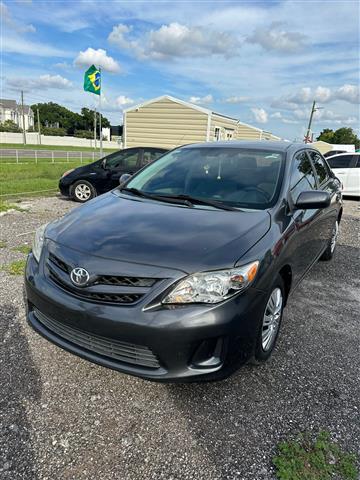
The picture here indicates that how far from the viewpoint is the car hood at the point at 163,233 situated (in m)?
2.10

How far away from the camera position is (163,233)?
7.72 ft

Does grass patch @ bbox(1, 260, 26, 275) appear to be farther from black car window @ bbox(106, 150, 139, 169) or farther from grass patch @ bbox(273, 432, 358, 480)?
black car window @ bbox(106, 150, 139, 169)

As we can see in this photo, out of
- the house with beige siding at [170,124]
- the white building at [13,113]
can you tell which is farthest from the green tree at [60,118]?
the house with beige siding at [170,124]

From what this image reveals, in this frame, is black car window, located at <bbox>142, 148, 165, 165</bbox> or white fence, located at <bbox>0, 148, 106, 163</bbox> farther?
white fence, located at <bbox>0, 148, 106, 163</bbox>

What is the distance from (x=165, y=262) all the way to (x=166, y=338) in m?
0.43

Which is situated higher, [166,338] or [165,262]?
[165,262]

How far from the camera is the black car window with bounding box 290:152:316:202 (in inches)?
124

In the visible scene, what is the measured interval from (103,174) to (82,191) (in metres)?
0.69

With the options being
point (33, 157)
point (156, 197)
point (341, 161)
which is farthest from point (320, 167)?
point (33, 157)

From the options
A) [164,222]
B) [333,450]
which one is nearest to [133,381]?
[164,222]

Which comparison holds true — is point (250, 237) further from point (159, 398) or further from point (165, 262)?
point (159, 398)

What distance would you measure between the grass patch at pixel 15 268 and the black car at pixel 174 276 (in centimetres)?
170

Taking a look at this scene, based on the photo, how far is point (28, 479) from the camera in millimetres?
1734

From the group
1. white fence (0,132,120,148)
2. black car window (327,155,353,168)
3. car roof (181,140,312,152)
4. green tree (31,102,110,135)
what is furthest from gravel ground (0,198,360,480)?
green tree (31,102,110,135)
